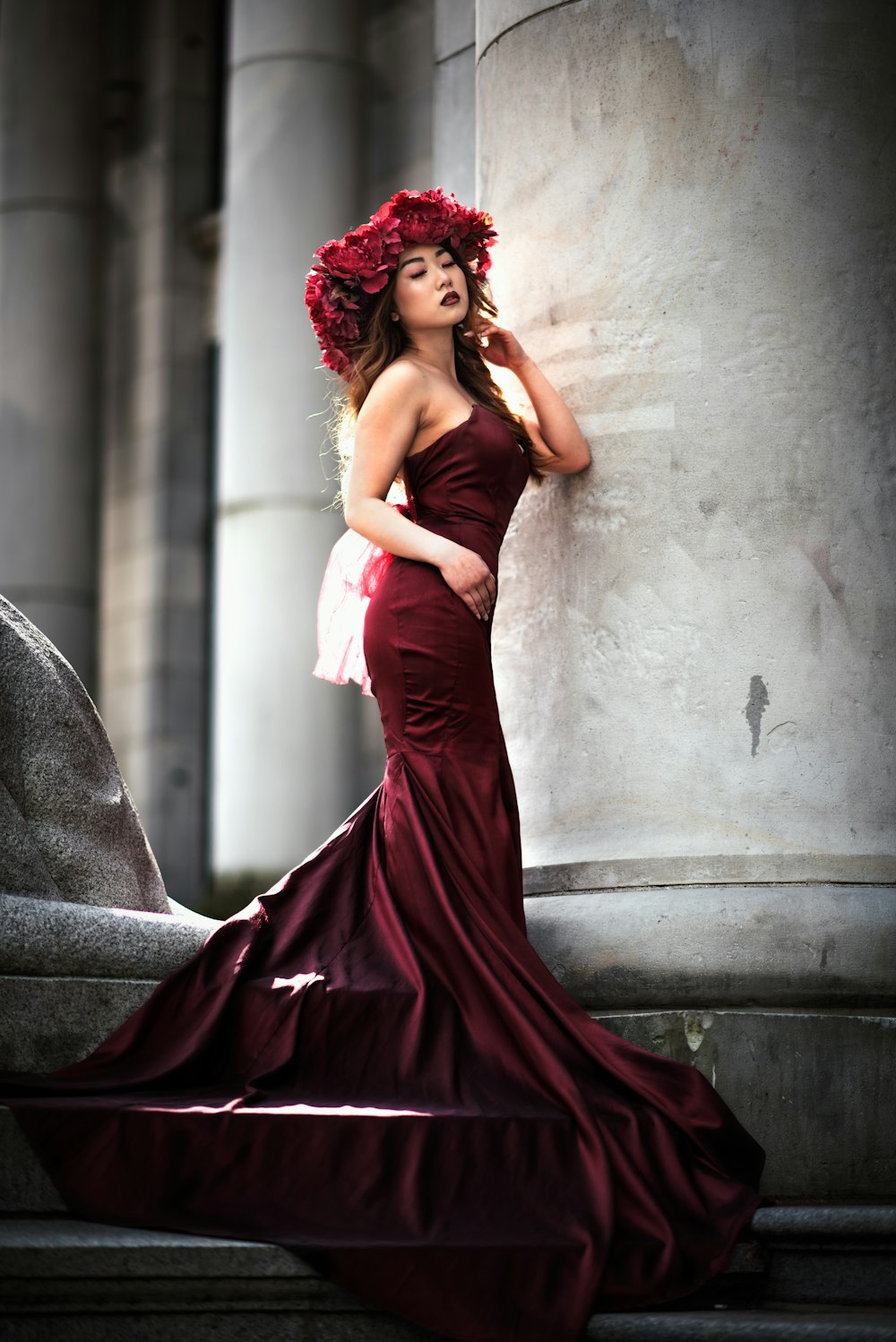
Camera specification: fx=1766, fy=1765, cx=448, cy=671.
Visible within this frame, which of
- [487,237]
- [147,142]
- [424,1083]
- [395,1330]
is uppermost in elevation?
[147,142]

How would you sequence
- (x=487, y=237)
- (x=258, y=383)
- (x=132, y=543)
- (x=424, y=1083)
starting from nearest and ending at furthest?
(x=424, y=1083) → (x=487, y=237) → (x=258, y=383) → (x=132, y=543)

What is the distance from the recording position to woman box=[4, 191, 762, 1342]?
349 cm

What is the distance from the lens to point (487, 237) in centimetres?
498

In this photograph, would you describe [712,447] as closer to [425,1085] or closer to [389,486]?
[389,486]

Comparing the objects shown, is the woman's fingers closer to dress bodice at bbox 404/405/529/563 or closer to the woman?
the woman

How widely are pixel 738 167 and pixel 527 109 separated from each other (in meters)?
0.72

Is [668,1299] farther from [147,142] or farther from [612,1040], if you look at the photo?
[147,142]

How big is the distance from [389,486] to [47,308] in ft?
37.1

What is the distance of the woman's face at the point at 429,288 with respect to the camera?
192 inches

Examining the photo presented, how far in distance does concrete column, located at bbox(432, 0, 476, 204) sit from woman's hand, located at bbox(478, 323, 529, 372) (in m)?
2.13

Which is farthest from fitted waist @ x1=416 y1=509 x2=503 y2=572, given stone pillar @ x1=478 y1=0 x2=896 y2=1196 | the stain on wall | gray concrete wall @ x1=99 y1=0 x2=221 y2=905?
gray concrete wall @ x1=99 y1=0 x2=221 y2=905

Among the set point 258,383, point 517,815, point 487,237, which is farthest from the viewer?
point 258,383

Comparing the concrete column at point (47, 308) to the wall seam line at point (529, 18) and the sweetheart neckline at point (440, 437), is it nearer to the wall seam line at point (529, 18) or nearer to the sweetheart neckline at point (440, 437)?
the wall seam line at point (529, 18)

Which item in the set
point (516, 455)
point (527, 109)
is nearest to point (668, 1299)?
point (516, 455)
